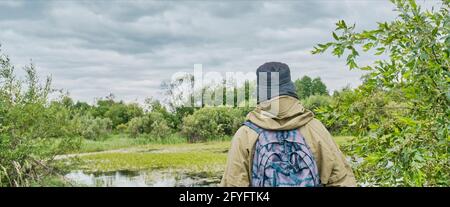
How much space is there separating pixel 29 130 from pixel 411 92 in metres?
3.05

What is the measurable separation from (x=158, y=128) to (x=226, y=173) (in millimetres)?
3372

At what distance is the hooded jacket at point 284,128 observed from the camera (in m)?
1.27

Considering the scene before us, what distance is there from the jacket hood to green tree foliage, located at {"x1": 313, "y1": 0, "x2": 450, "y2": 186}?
0.33 m

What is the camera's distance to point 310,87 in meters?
3.45

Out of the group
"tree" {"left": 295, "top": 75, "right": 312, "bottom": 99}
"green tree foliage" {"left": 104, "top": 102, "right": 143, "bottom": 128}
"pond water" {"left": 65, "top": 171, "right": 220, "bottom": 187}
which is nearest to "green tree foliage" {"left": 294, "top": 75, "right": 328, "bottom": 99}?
"tree" {"left": 295, "top": 75, "right": 312, "bottom": 99}

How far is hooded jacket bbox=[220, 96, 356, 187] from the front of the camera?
1.27m

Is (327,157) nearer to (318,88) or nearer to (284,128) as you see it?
(284,128)

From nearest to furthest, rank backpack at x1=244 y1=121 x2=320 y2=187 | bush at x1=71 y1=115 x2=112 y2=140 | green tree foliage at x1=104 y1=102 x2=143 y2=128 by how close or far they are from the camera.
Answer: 1. backpack at x1=244 y1=121 x2=320 y2=187
2. bush at x1=71 y1=115 x2=112 y2=140
3. green tree foliage at x1=104 y1=102 x2=143 y2=128

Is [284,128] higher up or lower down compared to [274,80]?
lower down

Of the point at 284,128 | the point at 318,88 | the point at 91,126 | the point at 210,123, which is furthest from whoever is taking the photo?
the point at 210,123

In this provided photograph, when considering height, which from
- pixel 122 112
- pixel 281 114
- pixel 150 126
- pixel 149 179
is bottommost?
pixel 149 179

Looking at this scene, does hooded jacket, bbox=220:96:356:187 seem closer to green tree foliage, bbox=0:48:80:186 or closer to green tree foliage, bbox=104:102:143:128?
green tree foliage, bbox=0:48:80:186

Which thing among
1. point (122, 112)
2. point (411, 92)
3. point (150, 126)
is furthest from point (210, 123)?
point (411, 92)
